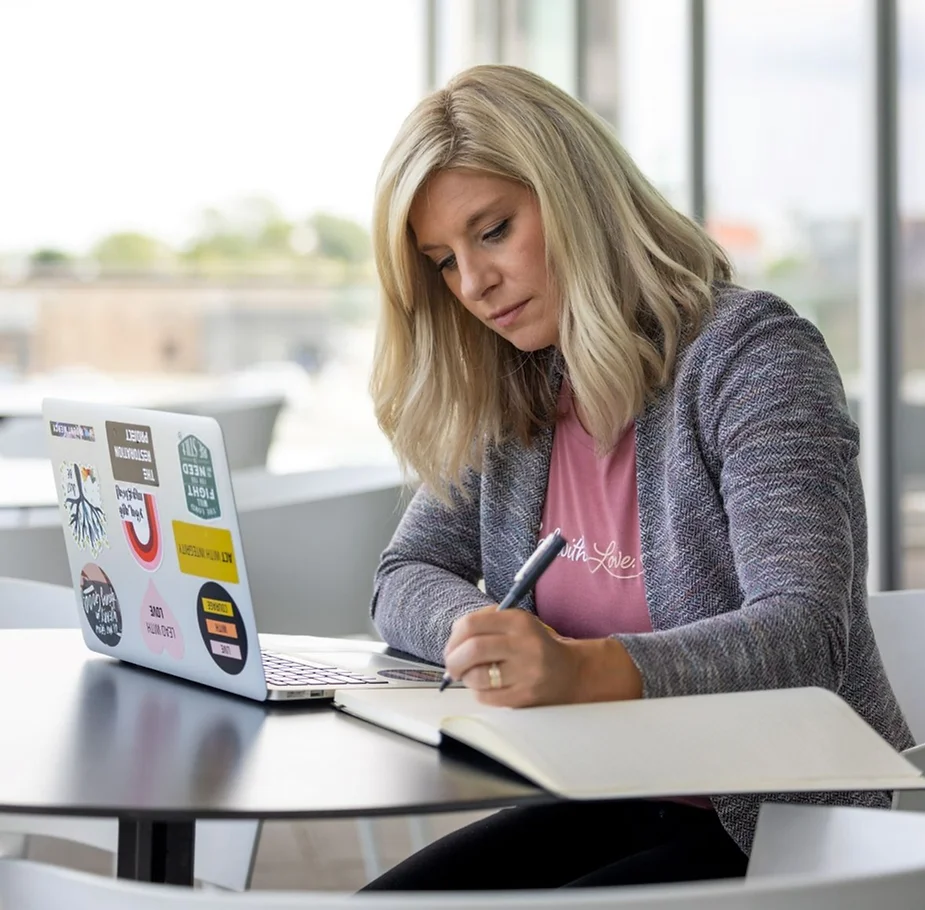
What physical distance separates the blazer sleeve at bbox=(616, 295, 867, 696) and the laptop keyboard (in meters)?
0.28

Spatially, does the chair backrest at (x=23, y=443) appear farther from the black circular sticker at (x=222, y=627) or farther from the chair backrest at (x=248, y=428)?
the black circular sticker at (x=222, y=627)

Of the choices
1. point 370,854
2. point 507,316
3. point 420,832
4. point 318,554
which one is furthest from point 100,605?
point 420,832

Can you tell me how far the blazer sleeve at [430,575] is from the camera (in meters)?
1.47

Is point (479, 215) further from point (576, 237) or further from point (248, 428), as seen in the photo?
point (248, 428)

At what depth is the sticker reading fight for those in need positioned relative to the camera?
1.17m

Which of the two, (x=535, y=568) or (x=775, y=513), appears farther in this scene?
(x=775, y=513)

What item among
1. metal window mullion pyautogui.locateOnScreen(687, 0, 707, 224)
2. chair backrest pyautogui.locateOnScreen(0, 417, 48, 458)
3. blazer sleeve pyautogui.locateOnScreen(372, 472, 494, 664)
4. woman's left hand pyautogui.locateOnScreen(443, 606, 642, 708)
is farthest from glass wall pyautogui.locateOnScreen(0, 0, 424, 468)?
woman's left hand pyautogui.locateOnScreen(443, 606, 642, 708)

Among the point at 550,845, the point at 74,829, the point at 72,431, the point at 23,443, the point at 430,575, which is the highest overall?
the point at 72,431

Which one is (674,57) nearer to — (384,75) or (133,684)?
(384,75)

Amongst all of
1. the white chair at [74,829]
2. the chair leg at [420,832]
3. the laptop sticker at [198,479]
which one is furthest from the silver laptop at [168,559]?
the chair leg at [420,832]

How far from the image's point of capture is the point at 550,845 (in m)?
1.40

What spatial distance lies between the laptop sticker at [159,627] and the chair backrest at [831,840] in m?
0.57

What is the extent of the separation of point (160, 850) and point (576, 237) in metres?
0.77

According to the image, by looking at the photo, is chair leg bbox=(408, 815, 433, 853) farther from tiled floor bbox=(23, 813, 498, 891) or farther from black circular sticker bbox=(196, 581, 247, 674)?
black circular sticker bbox=(196, 581, 247, 674)
